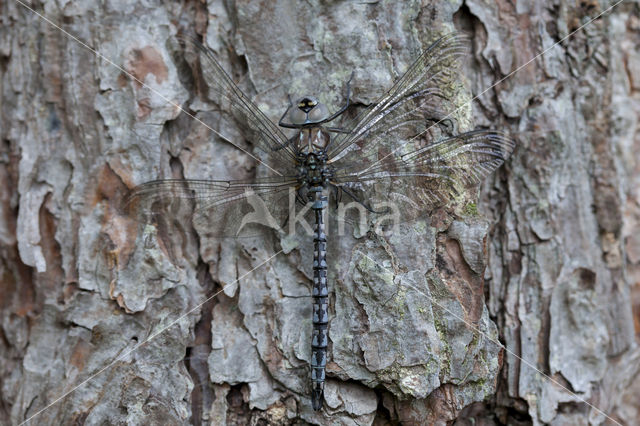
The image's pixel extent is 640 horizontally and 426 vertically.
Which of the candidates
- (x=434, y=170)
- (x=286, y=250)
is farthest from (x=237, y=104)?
(x=434, y=170)

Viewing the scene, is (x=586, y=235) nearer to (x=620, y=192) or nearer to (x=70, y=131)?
(x=620, y=192)

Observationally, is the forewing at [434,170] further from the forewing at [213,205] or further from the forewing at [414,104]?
the forewing at [213,205]

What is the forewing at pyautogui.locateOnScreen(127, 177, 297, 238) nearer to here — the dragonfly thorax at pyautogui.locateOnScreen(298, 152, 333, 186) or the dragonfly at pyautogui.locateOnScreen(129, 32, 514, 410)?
the dragonfly at pyautogui.locateOnScreen(129, 32, 514, 410)

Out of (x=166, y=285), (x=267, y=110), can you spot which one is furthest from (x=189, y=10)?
(x=166, y=285)

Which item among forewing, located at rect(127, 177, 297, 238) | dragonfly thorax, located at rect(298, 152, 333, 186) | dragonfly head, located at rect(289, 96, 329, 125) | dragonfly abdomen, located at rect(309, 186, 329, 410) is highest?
dragonfly head, located at rect(289, 96, 329, 125)

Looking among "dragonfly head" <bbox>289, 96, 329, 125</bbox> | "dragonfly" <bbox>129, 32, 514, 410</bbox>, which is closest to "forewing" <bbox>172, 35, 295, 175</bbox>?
"dragonfly" <bbox>129, 32, 514, 410</bbox>
